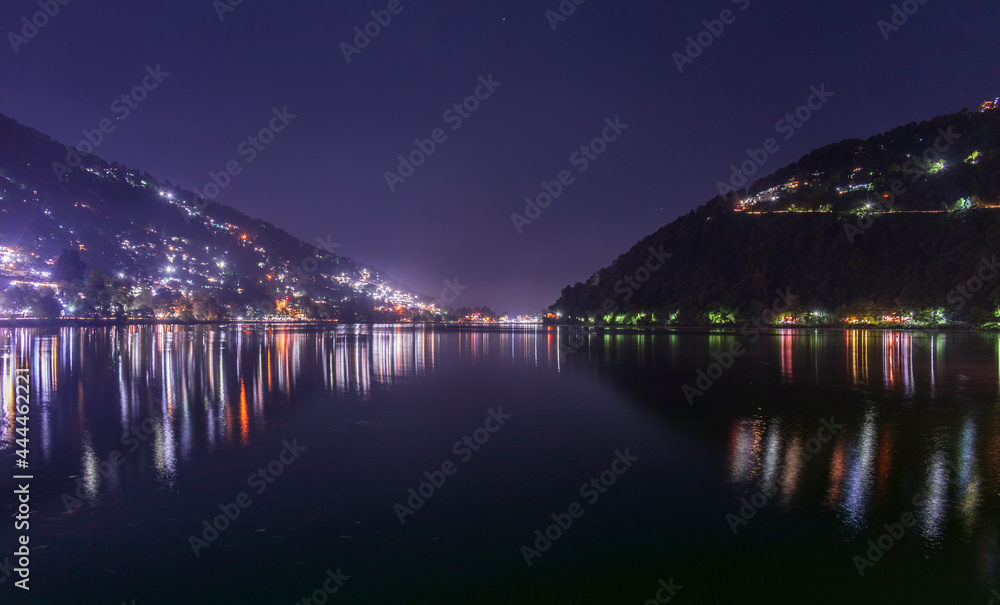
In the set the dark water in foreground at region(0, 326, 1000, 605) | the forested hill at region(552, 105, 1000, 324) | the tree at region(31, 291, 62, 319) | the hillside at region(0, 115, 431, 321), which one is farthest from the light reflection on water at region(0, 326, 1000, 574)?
the hillside at region(0, 115, 431, 321)

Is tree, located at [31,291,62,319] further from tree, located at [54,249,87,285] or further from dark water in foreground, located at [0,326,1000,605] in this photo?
dark water in foreground, located at [0,326,1000,605]

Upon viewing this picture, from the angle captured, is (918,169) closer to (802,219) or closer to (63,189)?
(802,219)

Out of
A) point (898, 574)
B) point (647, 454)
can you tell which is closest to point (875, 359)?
point (647, 454)

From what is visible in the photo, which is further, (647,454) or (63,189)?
(63,189)

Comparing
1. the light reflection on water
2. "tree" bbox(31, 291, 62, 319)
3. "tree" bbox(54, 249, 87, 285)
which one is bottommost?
the light reflection on water

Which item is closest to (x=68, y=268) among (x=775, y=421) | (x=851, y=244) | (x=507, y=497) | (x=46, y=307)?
(x=46, y=307)

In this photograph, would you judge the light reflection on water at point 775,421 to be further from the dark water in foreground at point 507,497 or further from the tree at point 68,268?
the tree at point 68,268

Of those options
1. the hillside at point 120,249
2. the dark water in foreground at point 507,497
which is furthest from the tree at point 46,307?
the dark water in foreground at point 507,497
